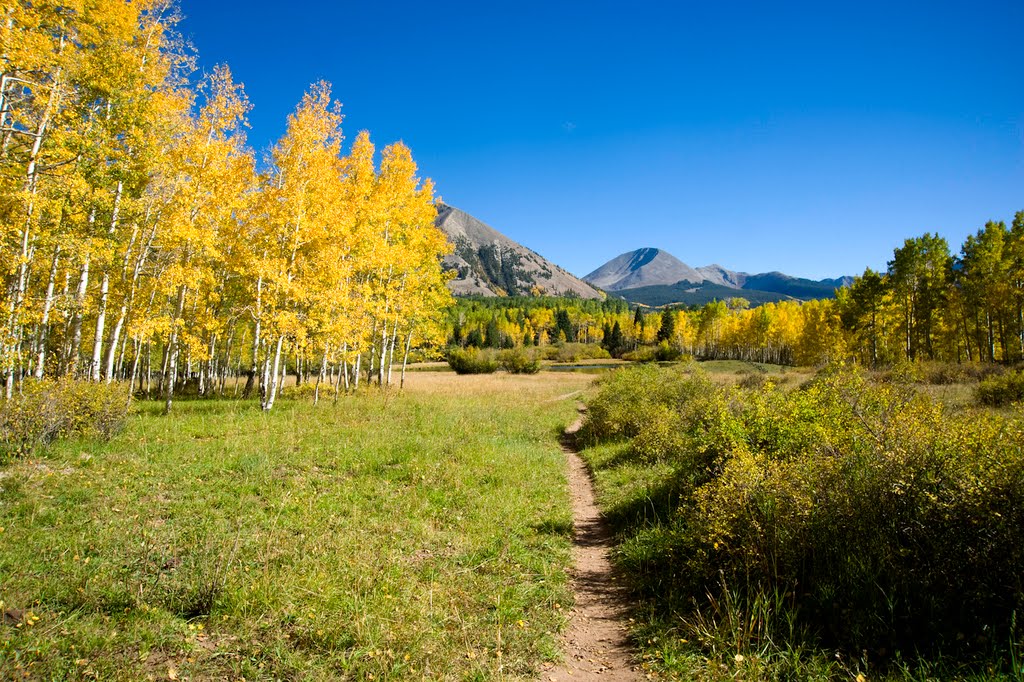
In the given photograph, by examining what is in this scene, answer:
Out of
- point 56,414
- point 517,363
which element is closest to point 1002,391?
point 56,414

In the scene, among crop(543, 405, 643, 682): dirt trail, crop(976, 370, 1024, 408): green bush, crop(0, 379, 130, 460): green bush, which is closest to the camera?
crop(543, 405, 643, 682): dirt trail

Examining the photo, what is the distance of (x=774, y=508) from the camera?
5.95 m

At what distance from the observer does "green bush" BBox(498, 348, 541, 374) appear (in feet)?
189

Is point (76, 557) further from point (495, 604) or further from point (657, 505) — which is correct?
point (657, 505)

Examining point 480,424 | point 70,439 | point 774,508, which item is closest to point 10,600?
point 70,439

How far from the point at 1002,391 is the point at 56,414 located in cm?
3002

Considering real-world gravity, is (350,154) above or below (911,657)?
above

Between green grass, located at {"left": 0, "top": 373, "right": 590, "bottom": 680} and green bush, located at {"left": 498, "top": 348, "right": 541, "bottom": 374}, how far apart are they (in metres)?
45.7

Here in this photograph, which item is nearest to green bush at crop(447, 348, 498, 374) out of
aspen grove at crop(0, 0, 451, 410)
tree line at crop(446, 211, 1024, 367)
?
tree line at crop(446, 211, 1024, 367)

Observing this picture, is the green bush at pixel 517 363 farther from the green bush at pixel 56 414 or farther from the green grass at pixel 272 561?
the green bush at pixel 56 414

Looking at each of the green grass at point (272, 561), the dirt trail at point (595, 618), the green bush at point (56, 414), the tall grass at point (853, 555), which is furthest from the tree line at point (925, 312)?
the green bush at point (56, 414)

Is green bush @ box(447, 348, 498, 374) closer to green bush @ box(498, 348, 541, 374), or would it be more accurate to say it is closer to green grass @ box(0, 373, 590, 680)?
green bush @ box(498, 348, 541, 374)

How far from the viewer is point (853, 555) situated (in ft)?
16.8

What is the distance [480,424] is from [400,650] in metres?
12.1
